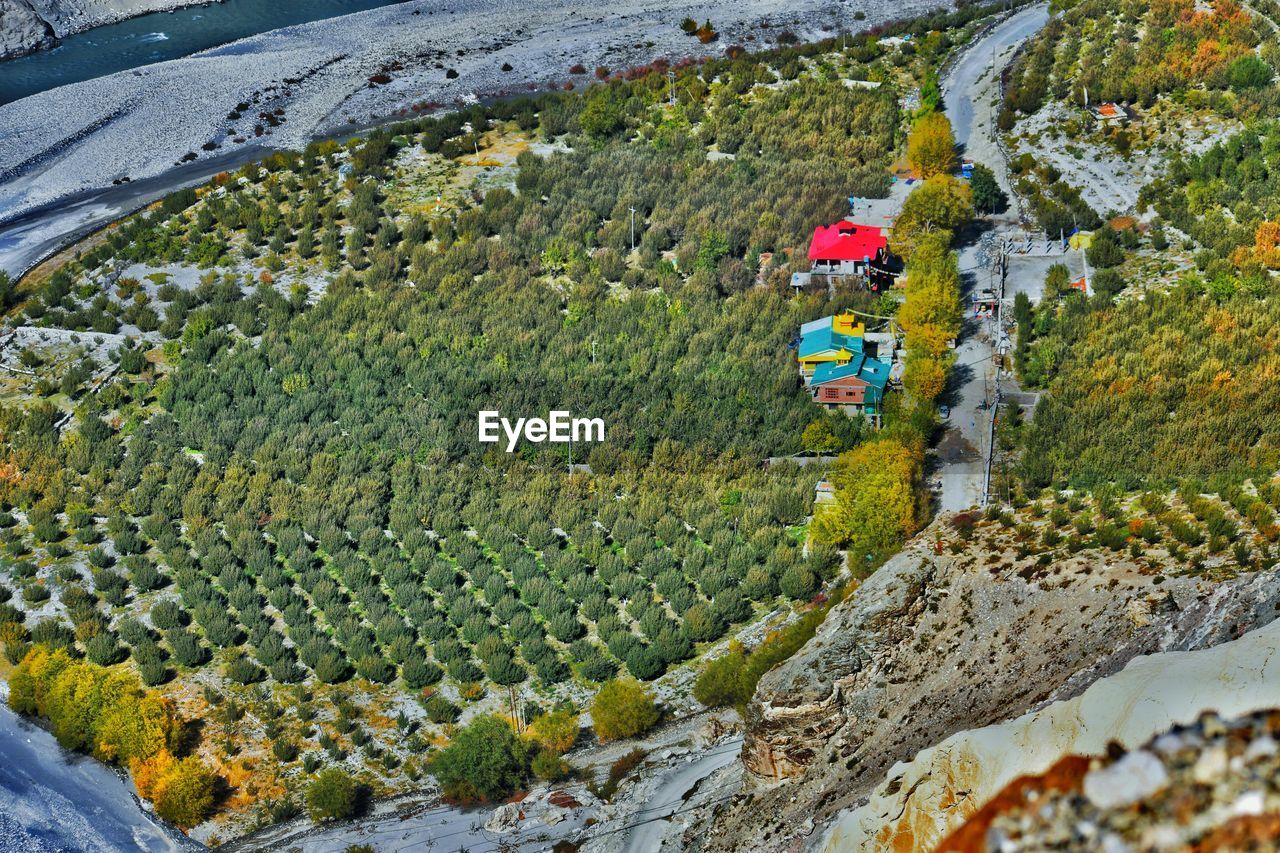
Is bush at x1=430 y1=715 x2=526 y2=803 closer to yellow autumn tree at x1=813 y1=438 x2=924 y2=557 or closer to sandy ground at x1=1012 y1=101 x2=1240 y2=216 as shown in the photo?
yellow autumn tree at x1=813 y1=438 x2=924 y2=557

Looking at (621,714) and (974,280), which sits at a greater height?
(974,280)

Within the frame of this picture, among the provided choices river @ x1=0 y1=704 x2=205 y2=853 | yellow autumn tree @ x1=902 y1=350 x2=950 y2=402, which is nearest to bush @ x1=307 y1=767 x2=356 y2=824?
river @ x1=0 y1=704 x2=205 y2=853

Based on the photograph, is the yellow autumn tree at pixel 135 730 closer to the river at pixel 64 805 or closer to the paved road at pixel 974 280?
the river at pixel 64 805

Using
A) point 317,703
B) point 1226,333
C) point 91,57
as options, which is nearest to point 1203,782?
point 317,703

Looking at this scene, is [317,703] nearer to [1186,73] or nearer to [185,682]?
[185,682]

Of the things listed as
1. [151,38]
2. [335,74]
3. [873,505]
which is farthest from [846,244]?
[151,38]

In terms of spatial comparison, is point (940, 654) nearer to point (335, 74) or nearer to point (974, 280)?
point (974, 280)
